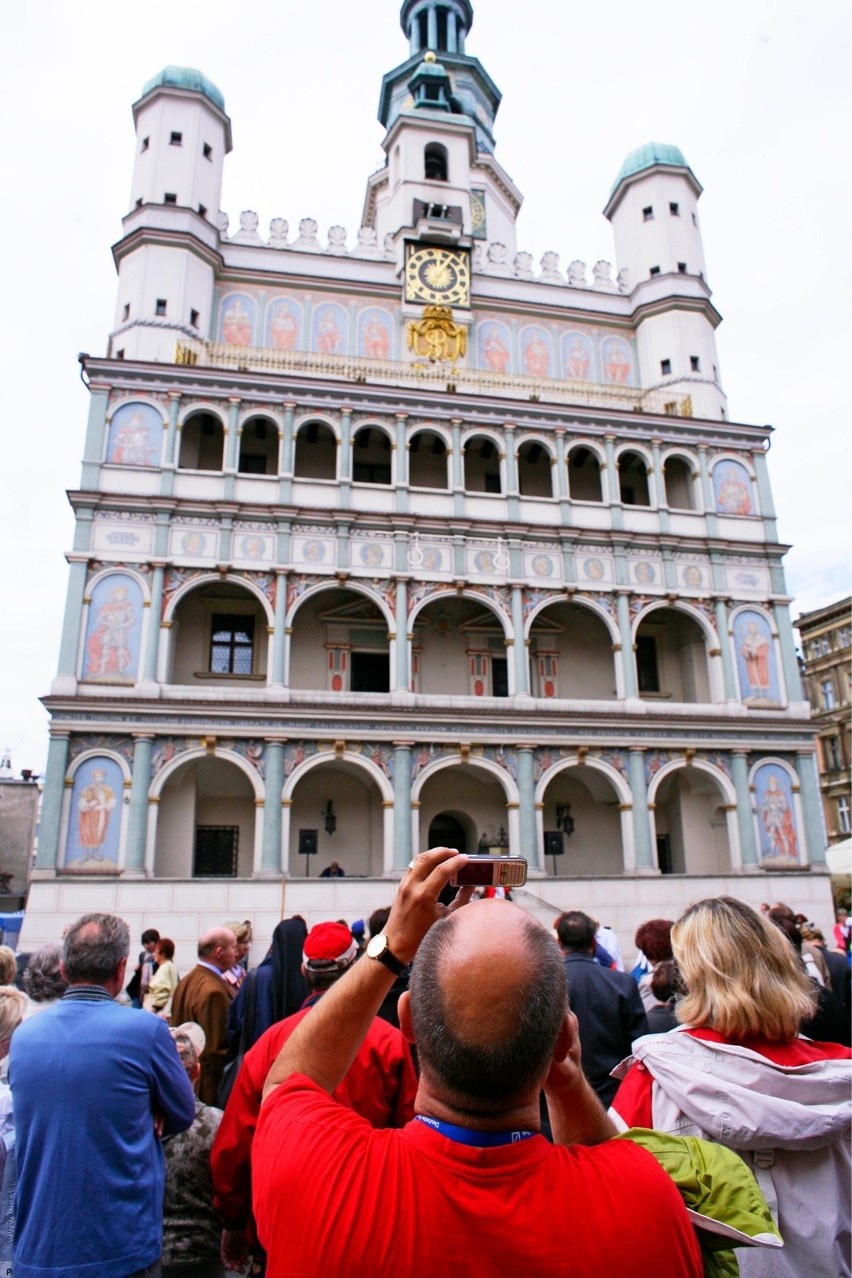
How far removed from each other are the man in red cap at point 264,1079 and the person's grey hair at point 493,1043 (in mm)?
1676

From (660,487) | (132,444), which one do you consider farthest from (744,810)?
(132,444)

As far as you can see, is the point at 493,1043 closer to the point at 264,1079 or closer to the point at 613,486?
the point at 264,1079

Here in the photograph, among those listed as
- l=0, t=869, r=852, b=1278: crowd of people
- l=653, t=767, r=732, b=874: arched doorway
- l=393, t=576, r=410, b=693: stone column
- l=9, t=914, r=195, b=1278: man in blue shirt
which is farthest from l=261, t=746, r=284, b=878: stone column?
l=9, t=914, r=195, b=1278: man in blue shirt

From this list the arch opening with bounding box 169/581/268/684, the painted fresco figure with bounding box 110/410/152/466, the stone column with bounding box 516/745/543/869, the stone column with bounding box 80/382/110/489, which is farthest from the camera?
the arch opening with bounding box 169/581/268/684

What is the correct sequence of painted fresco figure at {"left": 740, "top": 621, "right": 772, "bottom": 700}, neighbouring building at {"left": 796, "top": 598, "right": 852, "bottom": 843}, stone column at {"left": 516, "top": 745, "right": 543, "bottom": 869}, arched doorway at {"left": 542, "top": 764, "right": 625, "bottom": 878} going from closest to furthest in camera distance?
1. stone column at {"left": 516, "top": 745, "right": 543, "bottom": 869}
2. arched doorway at {"left": 542, "top": 764, "right": 625, "bottom": 878}
3. painted fresco figure at {"left": 740, "top": 621, "right": 772, "bottom": 700}
4. neighbouring building at {"left": 796, "top": 598, "right": 852, "bottom": 843}

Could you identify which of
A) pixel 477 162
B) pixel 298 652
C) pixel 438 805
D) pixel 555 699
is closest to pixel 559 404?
pixel 555 699

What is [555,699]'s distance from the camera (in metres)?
22.8

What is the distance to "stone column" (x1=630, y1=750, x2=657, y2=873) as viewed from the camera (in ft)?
70.9

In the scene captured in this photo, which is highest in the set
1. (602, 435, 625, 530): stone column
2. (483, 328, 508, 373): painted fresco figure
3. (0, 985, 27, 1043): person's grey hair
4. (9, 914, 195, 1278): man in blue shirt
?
(483, 328, 508, 373): painted fresco figure

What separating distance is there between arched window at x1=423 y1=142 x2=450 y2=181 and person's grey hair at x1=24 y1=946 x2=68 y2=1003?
101ft

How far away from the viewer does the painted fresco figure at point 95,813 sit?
1930 cm

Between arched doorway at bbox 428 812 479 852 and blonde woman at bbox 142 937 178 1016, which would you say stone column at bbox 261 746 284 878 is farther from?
blonde woman at bbox 142 937 178 1016

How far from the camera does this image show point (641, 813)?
22.0 m

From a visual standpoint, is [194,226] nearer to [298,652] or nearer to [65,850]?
[298,652]
